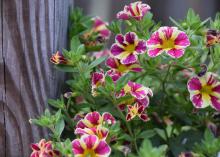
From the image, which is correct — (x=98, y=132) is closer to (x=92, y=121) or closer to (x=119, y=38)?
(x=92, y=121)

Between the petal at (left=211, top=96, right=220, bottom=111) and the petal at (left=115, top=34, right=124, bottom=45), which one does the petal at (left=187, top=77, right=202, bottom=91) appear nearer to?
the petal at (left=211, top=96, right=220, bottom=111)

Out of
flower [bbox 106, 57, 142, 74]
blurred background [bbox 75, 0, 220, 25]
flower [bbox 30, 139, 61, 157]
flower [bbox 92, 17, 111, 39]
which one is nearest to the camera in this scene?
flower [bbox 30, 139, 61, 157]

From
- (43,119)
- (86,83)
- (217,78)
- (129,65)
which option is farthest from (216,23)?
(43,119)

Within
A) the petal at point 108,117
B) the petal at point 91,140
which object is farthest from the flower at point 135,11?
the petal at point 91,140

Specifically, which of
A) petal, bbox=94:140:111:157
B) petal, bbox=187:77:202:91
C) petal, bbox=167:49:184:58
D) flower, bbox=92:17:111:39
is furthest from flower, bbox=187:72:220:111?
flower, bbox=92:17:111:39

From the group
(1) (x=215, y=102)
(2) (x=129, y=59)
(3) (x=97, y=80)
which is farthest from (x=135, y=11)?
(1) (x=215, y=102)

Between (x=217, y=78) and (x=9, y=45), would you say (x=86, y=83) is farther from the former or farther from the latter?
(x=217, y=78)
